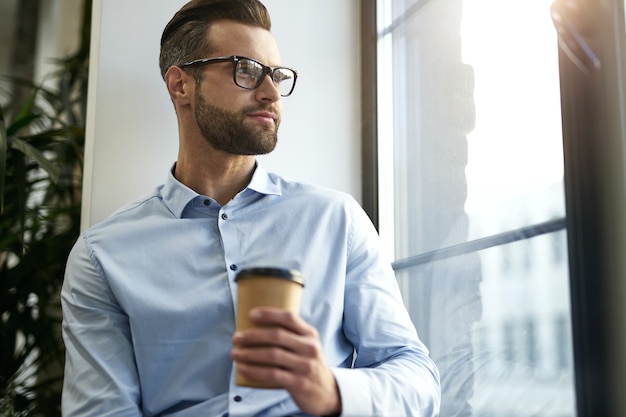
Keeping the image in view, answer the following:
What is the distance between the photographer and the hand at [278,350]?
932 mm

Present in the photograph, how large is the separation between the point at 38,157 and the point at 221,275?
2.73ft

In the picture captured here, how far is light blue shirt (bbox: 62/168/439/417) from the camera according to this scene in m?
1.47

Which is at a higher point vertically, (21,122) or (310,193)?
(21,122)

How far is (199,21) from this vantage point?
183 cm

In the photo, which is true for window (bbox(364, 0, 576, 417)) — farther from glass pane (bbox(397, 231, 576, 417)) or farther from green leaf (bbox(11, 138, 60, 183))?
green leaf (bbox(11, 138, 60, 183))

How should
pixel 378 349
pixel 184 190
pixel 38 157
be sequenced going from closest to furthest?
pixel 378 349, pixel 184 190, pixel 38 157

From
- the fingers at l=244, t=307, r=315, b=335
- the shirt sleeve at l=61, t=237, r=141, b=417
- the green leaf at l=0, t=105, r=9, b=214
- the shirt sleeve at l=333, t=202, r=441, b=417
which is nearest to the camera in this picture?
the fingers at l=244, t=307, r=315, b=335

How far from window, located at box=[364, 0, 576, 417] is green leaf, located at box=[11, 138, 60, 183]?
3.22 ft

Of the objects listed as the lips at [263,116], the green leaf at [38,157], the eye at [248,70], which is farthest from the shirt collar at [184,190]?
the green leaf at [38,157]

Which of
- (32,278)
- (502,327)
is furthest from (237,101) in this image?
(32,278)

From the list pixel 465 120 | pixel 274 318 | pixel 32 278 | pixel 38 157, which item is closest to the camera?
pixel 274 318

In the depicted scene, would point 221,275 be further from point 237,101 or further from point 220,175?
point 237,101

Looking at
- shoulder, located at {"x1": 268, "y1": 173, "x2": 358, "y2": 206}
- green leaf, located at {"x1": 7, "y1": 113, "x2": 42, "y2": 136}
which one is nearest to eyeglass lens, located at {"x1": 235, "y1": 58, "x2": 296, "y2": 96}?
shoulder, located at {"x1": 268, "y1": 173, "x2": 358, "y2": 206}

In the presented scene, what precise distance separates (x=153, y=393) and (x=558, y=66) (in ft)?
3.79
